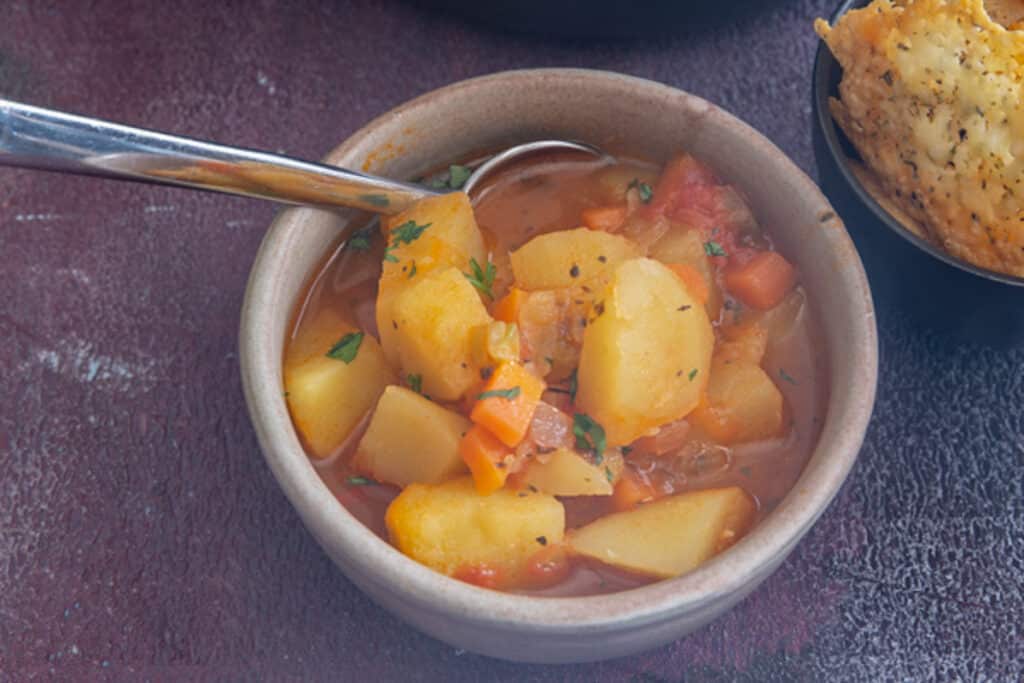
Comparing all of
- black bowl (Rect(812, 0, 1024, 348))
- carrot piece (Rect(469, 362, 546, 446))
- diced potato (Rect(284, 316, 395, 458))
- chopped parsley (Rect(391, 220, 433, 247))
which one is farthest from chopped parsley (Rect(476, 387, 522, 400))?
black bowl (Rect(812, 0, 1024, 348))

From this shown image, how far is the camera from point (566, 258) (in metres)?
1.91

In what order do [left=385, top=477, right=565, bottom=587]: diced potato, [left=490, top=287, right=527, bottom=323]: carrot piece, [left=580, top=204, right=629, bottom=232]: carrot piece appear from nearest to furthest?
[left=385, top=477, right=565, bottom=587]: diced potato < [left=490, top=287, right=527, bottom=323]: carrot piece < [left=580, top=204, right=629, bottom=232]: carrot piece

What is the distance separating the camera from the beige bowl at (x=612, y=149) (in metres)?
1.61

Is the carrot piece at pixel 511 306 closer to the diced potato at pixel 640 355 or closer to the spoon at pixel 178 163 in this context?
the diced potato at pixel 640 355

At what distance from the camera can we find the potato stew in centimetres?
174

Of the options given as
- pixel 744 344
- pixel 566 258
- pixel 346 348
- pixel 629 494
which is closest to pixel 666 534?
pixel 629 494

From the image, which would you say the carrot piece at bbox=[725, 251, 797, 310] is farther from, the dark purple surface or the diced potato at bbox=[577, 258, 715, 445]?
the dark purple surface

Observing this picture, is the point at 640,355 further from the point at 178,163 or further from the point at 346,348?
the point at 178,163

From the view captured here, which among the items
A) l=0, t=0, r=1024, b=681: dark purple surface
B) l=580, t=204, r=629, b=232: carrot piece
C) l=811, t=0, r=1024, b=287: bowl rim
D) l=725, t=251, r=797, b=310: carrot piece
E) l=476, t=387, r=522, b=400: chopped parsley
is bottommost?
l=0, t=0, r=1024, b=681: dark purple surface

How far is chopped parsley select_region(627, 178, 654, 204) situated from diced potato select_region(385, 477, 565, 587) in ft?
2.09

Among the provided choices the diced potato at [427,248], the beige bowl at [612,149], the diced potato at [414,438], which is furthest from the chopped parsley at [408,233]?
the diced potato at [414,438]

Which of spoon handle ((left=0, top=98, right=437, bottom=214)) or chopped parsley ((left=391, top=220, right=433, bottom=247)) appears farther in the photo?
chopped parsley ((left=391, top=220, right=433, bottom=247))

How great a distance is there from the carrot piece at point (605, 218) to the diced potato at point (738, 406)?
0.34 m

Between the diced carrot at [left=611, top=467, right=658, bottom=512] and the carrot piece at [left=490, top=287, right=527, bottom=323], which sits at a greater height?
the carrot piece at [left=490, top=287, right=527, bottom=323]
